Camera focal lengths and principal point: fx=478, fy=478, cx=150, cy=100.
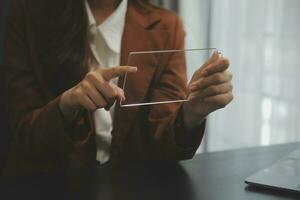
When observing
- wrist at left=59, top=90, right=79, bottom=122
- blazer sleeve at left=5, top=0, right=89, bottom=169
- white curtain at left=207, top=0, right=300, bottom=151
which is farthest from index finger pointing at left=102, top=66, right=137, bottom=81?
white curtain at left=207, top=0, right=300, bottom=151

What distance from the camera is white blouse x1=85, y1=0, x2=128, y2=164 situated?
3.67 ft

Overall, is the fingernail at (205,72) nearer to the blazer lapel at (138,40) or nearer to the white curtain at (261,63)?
the blazer lapel at (138,40)

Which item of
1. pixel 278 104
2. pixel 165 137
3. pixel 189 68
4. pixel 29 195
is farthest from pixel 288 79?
pixel 29 195

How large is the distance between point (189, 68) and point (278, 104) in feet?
2.18

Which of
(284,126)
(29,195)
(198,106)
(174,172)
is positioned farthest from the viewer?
(284,126)

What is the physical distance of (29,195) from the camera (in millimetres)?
695

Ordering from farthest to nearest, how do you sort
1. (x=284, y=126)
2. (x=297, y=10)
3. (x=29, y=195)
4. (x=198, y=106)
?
(x=284, y=126) < (x=297, y=10) < (x=198, y=106) < (x=29, y=195)

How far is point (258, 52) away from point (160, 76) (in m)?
0.67

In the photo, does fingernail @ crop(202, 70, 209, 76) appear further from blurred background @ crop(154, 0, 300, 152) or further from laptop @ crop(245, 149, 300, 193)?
blurred background @ crop(154, 0, 300, 152)

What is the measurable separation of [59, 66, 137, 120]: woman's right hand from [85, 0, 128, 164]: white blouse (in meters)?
0.24

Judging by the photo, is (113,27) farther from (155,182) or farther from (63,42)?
(155,182)

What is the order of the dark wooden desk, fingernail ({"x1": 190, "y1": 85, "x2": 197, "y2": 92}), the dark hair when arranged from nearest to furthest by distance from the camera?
the dark wooden desk < fingernail ({"x1": 190, "y1": 85, "x2": 197, "y2": 92}) < the dark hair

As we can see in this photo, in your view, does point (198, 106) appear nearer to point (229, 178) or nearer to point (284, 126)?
point (229, 178)

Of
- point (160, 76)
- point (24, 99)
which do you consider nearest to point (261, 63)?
point (160, 76)
